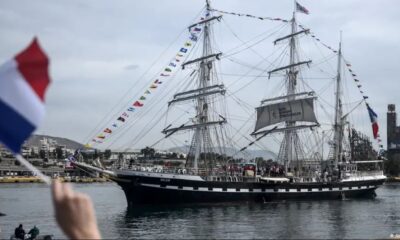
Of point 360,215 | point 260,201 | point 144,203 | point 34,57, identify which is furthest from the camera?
point 260,201

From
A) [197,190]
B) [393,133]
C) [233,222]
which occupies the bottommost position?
[233,222]

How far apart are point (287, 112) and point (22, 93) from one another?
72.3 meters

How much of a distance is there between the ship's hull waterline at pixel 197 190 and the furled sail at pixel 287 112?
1273cm

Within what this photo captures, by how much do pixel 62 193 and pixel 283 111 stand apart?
7328 cm

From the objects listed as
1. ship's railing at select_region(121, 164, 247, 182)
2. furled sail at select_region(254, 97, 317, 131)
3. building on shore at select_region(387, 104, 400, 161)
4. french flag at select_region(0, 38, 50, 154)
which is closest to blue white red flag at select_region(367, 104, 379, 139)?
furled sail at select_region(254, 97, 317, 131)

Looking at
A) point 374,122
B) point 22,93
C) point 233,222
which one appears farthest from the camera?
point 374,122

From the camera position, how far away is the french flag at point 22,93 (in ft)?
21.7

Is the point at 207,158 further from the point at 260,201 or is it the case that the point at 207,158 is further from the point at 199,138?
the point at 260,201

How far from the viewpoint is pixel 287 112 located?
77750 millimetres

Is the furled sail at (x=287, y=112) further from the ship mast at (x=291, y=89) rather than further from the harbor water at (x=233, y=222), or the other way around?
the harbor water at (x=233, y=222)

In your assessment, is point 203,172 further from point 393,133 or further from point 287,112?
point 393,133

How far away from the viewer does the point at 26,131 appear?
23.4 feet

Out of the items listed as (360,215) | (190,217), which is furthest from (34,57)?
Answer: (360,215)

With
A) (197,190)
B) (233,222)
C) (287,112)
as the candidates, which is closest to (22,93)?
(233,222)
